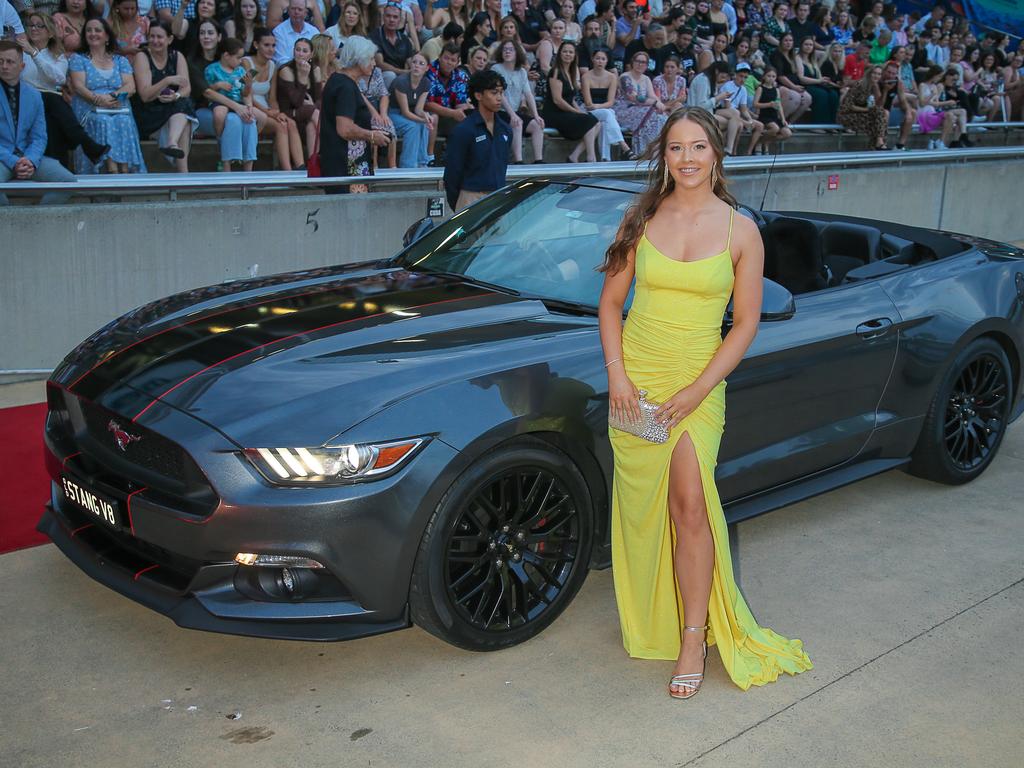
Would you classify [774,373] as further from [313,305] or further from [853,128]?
[853,128]

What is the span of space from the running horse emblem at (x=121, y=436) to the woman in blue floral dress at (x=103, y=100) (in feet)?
18.2

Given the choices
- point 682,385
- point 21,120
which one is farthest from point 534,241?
point 21,120

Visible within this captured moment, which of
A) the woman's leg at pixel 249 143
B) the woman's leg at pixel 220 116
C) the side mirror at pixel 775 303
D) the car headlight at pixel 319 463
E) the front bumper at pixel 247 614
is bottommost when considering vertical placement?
the front bumper at pixel 247 614

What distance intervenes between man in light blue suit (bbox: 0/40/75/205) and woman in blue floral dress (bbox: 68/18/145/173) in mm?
1053

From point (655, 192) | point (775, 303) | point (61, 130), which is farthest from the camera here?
point (61, 130)

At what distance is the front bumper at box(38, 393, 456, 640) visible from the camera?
134 inches

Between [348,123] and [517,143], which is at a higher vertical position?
[348,123]

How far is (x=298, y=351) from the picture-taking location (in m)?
3.91

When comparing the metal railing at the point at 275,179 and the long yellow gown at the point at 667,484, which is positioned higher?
the metal railing at the point at 275,179

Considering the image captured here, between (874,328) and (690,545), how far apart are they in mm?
1739

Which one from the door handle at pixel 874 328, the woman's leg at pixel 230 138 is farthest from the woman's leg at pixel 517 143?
the door handle at pixel 874 328

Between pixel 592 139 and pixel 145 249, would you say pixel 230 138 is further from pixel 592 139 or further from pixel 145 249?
pixel 592 139

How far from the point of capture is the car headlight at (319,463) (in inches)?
134

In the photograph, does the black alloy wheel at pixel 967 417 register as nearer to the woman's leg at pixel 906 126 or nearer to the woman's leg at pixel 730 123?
the woman's leg at pixel 730 123
